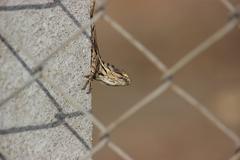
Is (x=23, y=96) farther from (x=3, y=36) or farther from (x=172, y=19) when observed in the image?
(x=172, y=19)

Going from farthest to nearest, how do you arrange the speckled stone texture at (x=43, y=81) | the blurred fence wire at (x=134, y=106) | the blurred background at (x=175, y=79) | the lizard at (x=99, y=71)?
the blurred background at (x=175, y=79)
the lizard at (x=99, y=71)
the speckled stone texture at (x=43, y=81)
the blurred fence wire at (x=134, y=106)

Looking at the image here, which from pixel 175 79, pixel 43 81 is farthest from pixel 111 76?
pixel 175 79

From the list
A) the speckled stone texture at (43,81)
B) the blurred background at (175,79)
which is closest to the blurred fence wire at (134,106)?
the speckled stone texture at (43,81)

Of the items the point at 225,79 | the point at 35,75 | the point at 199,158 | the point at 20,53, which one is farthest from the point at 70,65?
the point at 225,79

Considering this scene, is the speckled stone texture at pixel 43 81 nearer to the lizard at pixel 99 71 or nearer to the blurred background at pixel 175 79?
the lizard at pixel 99 71

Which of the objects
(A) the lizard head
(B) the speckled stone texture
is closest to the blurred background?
(A) the lizard head

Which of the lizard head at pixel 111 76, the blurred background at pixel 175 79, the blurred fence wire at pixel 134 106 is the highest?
the blurred background at pixel 175 79
